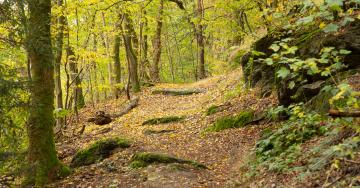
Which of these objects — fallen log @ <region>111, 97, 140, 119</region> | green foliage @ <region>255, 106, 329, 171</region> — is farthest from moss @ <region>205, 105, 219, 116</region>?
fallen log @ <region>111, 97, 140, 119</region>

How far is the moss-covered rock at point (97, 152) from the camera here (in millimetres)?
10234

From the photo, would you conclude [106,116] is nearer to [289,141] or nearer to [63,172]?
[63,172]

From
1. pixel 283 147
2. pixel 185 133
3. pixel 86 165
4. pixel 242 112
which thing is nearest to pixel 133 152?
pixel 86 165

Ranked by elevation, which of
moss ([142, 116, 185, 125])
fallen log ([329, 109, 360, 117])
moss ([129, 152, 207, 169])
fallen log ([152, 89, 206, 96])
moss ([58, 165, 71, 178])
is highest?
fallen log ([329, 109, 360, 117])

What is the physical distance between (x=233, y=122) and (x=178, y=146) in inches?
72.5

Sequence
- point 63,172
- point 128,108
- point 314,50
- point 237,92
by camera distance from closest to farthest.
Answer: point 314,50
point 63,172
point 237,92
point 128,108

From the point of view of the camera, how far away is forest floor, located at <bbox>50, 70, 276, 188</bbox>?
814cm

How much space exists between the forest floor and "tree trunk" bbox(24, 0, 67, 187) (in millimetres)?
529

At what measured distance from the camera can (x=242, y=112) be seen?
36.7 feet

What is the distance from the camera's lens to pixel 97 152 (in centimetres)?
1041

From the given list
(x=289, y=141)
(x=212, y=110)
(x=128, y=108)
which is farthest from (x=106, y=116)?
(x=289, y=141)

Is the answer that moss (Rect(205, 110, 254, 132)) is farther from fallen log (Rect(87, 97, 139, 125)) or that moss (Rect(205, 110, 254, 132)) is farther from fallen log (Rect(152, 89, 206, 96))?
fallen log (Rect(152, 89, 206, 96))

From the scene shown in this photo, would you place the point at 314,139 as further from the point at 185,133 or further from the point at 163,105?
the point at 163,105

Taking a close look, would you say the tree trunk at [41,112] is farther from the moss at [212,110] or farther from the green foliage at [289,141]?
the moss at [212,110]
